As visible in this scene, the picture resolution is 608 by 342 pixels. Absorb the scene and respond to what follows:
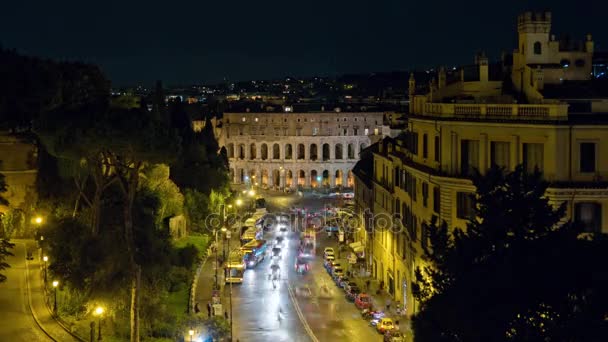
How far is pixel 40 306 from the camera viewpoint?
37.2 metres

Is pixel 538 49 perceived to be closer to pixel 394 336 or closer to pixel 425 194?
pixel 425 194

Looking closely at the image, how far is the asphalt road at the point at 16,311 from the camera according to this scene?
3341 centimetres

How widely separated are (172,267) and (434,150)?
12.0 m

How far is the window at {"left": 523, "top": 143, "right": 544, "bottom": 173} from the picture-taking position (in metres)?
33.3

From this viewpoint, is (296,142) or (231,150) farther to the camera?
(231,150)

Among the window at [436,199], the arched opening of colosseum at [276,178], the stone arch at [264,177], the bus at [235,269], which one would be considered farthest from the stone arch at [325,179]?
the window at [436,199]

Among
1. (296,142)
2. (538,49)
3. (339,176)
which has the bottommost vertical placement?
(339,176)

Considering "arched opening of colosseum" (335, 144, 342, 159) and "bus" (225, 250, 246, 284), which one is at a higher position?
"arched opening of colosseum" (335, 144, 342, 159)

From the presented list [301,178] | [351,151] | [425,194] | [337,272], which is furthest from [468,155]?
[301,178]

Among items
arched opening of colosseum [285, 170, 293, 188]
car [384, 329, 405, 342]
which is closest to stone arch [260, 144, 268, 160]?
arched opening of colosseum [285, 170, 293, 188]

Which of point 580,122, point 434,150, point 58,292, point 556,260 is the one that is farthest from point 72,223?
point 556,260

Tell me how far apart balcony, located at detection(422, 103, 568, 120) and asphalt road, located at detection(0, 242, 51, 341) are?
17552mm

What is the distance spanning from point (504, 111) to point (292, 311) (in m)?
15.1

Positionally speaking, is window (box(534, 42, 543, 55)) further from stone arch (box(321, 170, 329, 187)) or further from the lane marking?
stone arch (box(321, 170, 329, 187))
